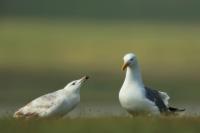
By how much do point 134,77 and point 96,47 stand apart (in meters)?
28.8

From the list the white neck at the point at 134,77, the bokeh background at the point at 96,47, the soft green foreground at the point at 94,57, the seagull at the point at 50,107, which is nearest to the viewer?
Result: the seagull at the point at 50,107

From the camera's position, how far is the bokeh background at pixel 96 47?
31375 millimetres

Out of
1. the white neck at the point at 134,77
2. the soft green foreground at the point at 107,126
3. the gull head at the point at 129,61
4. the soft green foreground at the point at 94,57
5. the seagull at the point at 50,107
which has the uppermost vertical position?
the soft green foreground at the point at 94,57

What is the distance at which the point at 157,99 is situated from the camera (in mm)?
17828

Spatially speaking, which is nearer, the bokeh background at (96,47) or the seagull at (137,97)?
the seagull at (137,97)

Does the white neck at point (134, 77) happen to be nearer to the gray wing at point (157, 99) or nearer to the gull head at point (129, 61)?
the gull head at point (129, 61)

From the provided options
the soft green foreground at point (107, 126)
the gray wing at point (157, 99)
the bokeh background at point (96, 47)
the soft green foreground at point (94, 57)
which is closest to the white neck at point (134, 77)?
the gray wing at point (157, 99)

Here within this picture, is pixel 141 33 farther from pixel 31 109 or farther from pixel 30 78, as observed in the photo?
pixel 31 109

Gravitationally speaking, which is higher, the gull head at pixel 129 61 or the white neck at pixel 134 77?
the gull head at pixel 129 61

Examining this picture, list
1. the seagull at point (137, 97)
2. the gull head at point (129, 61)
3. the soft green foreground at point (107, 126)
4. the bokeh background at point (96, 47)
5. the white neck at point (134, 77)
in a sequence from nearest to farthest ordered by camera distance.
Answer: the soft green foreground at point (107, 126) < the seagull at point (137, 97) < the white neck at point (134, 77) < the gull head at point (129, 61) < the bokeh background at point (96, 47)

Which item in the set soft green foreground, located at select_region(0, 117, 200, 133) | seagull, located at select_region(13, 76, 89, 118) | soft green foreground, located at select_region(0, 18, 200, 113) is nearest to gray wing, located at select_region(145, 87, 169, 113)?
seagull, located at select_region(13, 76, 89, 118)

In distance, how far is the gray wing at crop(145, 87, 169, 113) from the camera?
696 inches

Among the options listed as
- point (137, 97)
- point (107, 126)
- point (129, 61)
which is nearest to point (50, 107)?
point (137, 97)

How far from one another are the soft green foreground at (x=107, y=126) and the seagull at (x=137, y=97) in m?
1.69
